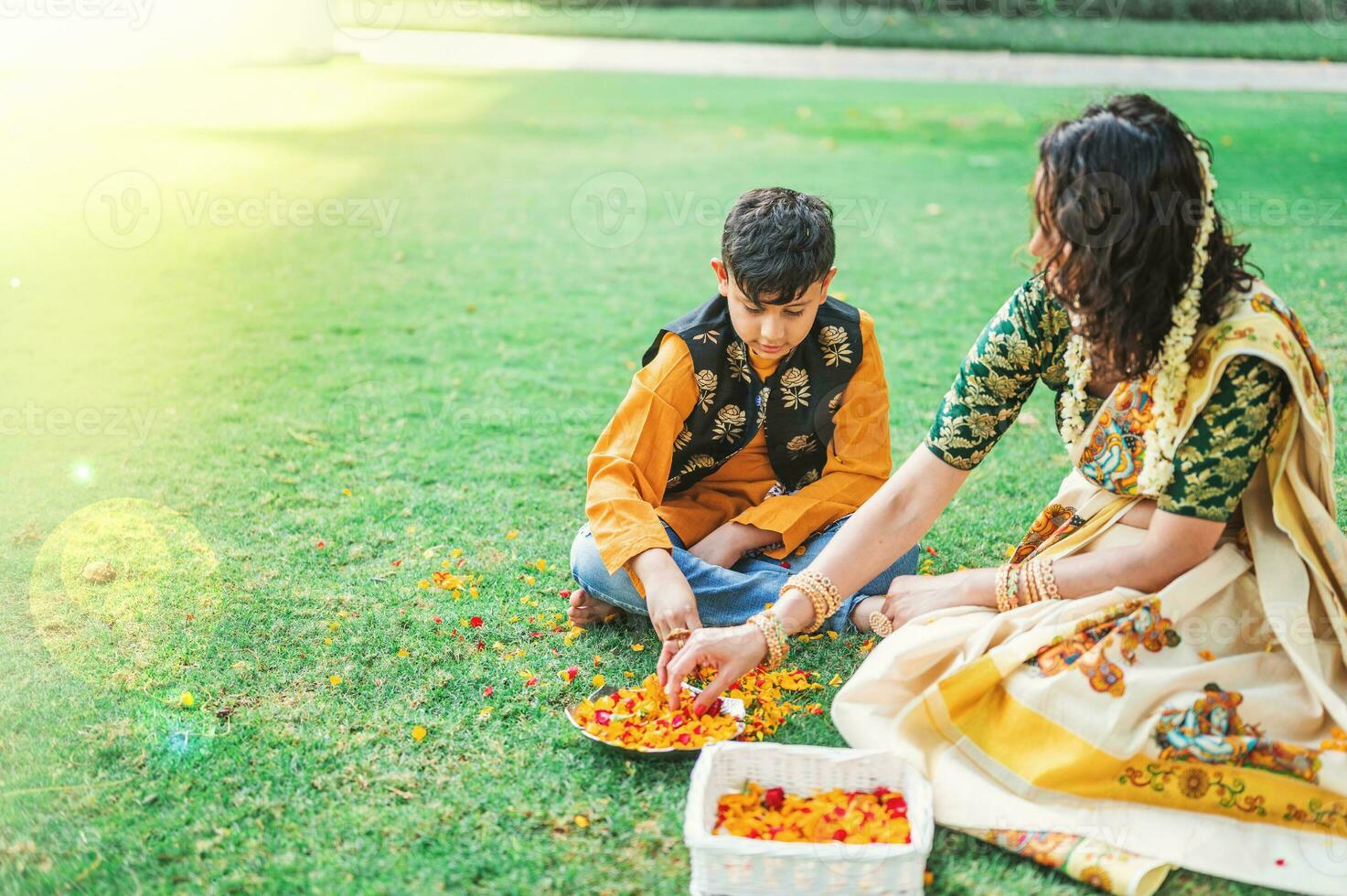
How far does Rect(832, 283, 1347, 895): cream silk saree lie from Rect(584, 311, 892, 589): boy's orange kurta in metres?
0.88

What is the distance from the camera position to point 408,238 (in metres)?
8.09

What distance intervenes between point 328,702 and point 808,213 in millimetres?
1713

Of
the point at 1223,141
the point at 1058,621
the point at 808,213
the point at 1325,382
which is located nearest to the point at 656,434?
the point at 808,213

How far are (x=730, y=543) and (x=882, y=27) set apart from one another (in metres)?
18.7

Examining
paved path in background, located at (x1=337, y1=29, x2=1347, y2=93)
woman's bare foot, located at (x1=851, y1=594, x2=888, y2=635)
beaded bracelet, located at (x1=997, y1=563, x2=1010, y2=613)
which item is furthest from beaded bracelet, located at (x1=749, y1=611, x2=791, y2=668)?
paved path in background, located at (x1=337, y1=29, x2=1347, y2=93)

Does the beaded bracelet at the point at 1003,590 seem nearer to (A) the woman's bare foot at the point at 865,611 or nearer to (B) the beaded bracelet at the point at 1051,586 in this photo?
(B) the beaded bracelet at the point at 1051,586

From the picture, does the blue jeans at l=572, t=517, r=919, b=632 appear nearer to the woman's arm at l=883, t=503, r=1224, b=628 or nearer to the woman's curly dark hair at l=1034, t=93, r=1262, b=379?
the woman's arm at l=883, t=503, r=1224, b=628

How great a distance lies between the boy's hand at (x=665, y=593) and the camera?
9.21ft

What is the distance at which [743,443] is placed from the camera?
3391 mm

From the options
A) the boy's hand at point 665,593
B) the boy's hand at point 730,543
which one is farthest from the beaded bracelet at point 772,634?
the boy's hand at point 730,543

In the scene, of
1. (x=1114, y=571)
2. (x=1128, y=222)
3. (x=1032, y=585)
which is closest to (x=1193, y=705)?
(x=1114, y=571)

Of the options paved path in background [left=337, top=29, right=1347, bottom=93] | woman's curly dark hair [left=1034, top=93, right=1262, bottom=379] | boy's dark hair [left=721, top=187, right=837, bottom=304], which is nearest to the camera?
woman's curly dark hair [left=1034, top=93, right=1262, bottom=379]

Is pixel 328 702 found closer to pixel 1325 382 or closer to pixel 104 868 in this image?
pixel 104 868

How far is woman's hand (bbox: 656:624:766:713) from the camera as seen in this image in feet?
8.36
